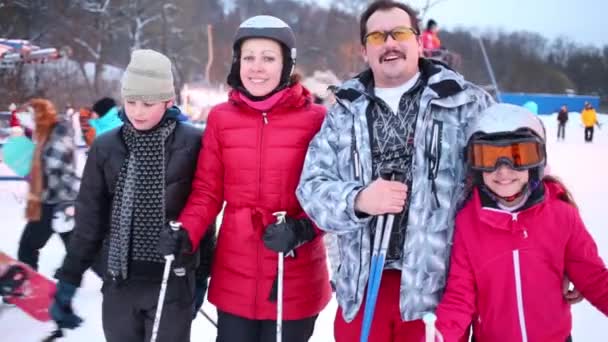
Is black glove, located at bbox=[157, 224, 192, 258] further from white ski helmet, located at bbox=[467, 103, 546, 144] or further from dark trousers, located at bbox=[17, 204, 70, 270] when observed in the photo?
dark trousers, located at bbox=[17, 204, 70, 270]

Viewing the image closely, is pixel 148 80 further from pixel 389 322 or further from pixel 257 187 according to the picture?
pixel 389 322

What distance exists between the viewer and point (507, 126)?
195cm

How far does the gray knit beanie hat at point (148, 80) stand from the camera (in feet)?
7.93

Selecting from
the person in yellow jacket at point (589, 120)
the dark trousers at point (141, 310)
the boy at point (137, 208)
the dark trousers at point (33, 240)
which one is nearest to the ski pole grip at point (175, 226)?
the boy at point (137, 208)

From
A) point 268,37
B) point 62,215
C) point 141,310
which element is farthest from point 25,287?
point 268,37

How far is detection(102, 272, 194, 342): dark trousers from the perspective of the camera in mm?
2381

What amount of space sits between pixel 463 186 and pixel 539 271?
398 mm

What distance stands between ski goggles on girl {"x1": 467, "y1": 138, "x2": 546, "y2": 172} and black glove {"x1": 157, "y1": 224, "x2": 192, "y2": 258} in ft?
3.85

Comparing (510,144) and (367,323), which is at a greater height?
(510,144)

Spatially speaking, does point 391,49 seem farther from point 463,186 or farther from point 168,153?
point 168,153

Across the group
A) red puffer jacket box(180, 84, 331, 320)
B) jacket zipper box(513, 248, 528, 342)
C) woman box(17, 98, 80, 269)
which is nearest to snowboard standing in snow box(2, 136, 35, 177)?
woman box(17, 98, 80, 269)

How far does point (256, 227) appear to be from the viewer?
2.32 m

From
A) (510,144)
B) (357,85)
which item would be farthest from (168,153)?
(510,144)

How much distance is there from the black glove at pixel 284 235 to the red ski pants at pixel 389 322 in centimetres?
36
